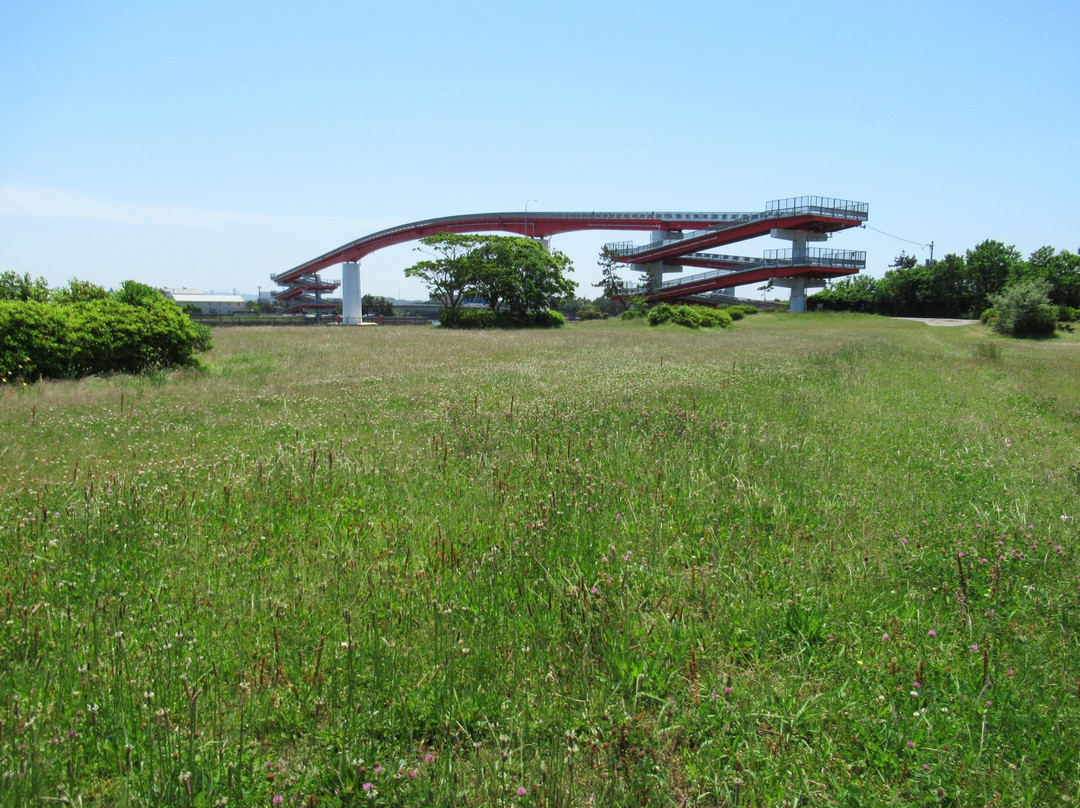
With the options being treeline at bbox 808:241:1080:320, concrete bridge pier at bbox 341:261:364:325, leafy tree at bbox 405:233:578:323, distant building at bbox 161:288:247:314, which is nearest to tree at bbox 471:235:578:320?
leafy tree at bbox 405:233:578:323

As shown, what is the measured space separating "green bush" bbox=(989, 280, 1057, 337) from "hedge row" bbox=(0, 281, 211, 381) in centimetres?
4489

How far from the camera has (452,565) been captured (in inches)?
169

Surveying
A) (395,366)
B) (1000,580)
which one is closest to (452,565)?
(1000,580)

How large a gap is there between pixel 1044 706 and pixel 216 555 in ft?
16.1

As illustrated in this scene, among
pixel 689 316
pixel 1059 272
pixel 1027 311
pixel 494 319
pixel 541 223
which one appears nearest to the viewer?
pixel 1027 311

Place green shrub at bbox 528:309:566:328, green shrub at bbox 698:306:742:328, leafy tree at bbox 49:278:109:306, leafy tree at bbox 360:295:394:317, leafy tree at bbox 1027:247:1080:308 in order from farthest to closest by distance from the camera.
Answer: leafy tree at bbox 360:295:394:317
leafy tree at bbox 1027:247:1080:308
green shrub at bbox 528:309:566:328
green shrub at bbox 698:306:742:328
leafy tree at bbox 49:278:109:306

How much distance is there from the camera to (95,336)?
13914mm

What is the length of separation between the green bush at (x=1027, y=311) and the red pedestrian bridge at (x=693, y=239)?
62.0 feet

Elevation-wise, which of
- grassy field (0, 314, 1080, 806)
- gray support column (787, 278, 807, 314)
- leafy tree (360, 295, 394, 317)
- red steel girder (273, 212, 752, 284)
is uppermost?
red steel girder (273, 212, 752, 284)

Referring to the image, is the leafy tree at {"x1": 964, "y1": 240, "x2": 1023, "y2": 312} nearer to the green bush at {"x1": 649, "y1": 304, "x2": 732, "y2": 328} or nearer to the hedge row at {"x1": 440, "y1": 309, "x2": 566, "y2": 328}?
the green bush at {"x1": 649, "y1": 304, "x2": 732, "y2": 328}

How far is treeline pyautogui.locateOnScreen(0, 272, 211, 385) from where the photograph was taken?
1238 centimetres

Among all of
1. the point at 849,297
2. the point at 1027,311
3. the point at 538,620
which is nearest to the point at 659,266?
the point at 849,297

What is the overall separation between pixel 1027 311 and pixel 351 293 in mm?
58367

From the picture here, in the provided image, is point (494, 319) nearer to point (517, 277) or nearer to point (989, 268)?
point (517, 277)
